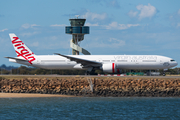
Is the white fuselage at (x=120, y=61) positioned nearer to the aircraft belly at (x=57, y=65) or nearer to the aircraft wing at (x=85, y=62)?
the aircraft belly at (x=57, y=65)

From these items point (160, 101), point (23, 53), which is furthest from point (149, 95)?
point (23, 53)

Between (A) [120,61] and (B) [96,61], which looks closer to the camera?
(A) [120,61]

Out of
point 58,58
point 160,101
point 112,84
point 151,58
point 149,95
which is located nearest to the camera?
point 160,101

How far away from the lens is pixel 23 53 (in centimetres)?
5425

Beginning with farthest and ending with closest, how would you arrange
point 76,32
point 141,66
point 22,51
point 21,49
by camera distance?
point 76,32 → point 21,49 → point 22,51 → point 141,66

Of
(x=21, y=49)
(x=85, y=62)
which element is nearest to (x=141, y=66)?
(x=85, y=62)

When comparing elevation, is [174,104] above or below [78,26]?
below

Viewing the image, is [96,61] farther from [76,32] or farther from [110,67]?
[76,32]

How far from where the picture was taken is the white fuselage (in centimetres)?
4775

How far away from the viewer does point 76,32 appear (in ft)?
254

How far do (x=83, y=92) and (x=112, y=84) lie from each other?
3.94m

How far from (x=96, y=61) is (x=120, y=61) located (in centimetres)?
433

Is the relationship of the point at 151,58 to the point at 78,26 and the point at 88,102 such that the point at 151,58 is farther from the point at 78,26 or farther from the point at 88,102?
the point at 78,26

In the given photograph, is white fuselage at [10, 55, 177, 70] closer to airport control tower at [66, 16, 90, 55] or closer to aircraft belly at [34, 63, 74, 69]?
aircraft belly at [34, 63, 74, 69]
